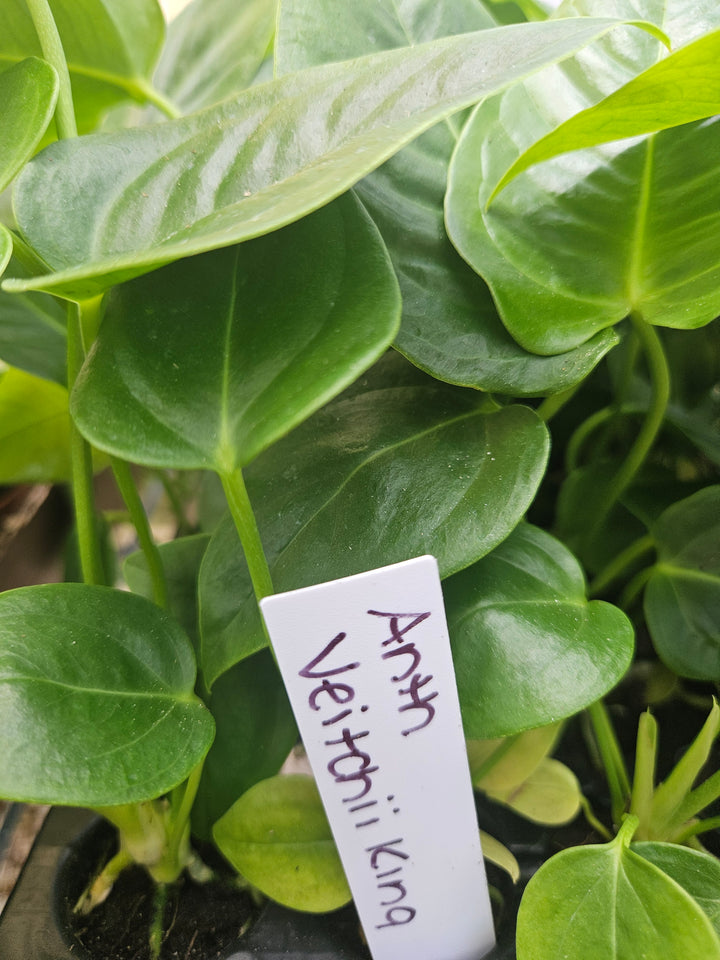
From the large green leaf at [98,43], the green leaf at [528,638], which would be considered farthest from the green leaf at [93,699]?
the large green leaf at [98,43]

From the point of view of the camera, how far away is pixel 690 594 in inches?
16.9

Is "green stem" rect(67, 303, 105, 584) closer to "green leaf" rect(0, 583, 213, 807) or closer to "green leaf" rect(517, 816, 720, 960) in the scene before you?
"green leaf" rect(0, 583, 213, 807)

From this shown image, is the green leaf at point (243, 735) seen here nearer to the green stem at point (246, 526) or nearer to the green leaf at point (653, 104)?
the green stem at point (246, 526)

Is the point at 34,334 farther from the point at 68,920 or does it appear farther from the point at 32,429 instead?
the point at 68,920

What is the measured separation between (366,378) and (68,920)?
327 mm

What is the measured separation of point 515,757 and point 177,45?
0.60 meters

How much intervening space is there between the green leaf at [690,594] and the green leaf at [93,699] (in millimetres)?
268

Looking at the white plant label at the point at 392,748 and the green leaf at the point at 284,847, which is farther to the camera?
the green leaf at the point at 284,847

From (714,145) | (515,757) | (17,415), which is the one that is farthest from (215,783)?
(714,145)

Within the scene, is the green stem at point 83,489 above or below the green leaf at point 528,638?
above

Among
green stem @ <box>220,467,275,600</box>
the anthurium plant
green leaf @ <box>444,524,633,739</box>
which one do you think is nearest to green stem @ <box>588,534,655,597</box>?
the anthurium plant

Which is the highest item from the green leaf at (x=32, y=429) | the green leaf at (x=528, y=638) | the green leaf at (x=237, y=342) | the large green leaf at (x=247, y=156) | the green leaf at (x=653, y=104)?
the large green leaf at (x=247, y=156)

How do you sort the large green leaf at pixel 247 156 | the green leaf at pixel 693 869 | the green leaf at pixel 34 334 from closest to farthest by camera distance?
the large green leaf at pixel 247 156
the green leaf at pixel 693 869
the green leaf at pixel 34 334

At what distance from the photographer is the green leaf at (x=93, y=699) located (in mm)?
265
